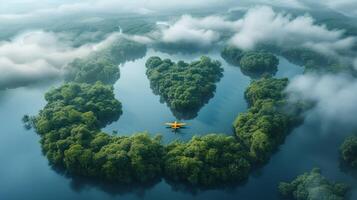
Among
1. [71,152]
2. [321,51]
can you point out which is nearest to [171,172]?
[71,152]

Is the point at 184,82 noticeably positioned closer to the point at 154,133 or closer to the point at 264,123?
the point at 154,133

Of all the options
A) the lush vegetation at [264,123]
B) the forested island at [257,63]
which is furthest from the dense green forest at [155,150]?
the forested island at [257,63]

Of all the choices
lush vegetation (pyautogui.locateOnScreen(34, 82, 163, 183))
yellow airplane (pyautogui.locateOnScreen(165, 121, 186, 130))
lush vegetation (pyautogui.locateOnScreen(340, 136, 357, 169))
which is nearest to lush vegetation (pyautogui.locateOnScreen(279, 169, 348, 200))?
lush vegetation (pyautogui.locateOnScreen(340, 136, 357, 169))

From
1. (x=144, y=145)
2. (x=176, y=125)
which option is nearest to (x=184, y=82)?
(x=176, y=125)

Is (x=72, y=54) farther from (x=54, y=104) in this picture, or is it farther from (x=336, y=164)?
(x=336, y=164)

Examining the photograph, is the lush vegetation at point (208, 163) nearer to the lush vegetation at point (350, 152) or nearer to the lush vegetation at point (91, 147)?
the lush vegetation at point (91, 147)

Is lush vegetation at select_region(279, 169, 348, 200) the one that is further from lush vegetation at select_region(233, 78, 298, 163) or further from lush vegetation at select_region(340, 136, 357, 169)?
lush vegetation at select_region(340, 136, 357, 169)
